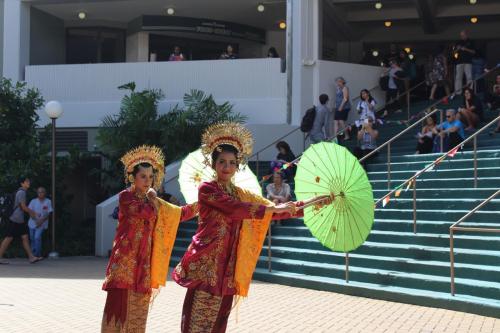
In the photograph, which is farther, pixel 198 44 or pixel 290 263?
pixel 198 44

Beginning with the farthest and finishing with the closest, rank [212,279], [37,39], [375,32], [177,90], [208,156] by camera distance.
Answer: [375,32] → [37,39] → [177,90] → [208,156] → [212,279]

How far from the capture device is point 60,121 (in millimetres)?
22312

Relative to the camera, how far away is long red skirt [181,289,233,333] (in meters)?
5.79

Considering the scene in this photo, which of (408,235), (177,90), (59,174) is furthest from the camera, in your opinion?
(177,90)

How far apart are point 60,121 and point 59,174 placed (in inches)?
144

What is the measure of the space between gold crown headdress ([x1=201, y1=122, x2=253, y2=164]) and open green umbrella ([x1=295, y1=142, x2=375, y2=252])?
636 millimetres

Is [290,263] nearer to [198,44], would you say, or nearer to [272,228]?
[272,228]

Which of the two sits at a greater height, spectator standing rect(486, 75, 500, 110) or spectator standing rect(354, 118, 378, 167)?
spectator standing rect(486, 75, 500, 110)

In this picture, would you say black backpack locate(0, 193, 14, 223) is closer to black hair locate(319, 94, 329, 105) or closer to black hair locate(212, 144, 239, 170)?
black hair locate(319, 94, 329, 105)

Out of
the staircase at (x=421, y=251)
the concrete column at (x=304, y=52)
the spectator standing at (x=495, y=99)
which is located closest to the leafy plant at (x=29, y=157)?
the staircase at (x=421, y=251)

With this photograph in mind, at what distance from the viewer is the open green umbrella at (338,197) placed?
6.18 meters

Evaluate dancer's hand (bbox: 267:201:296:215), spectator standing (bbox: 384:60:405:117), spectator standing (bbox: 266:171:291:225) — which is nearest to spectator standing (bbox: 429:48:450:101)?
spectator standing (bbox: 384:60:405:117)

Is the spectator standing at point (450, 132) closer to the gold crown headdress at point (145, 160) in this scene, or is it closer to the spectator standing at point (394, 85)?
the spectator standing at point (394, 85)

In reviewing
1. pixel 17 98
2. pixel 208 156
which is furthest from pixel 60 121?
pixel 208 156
